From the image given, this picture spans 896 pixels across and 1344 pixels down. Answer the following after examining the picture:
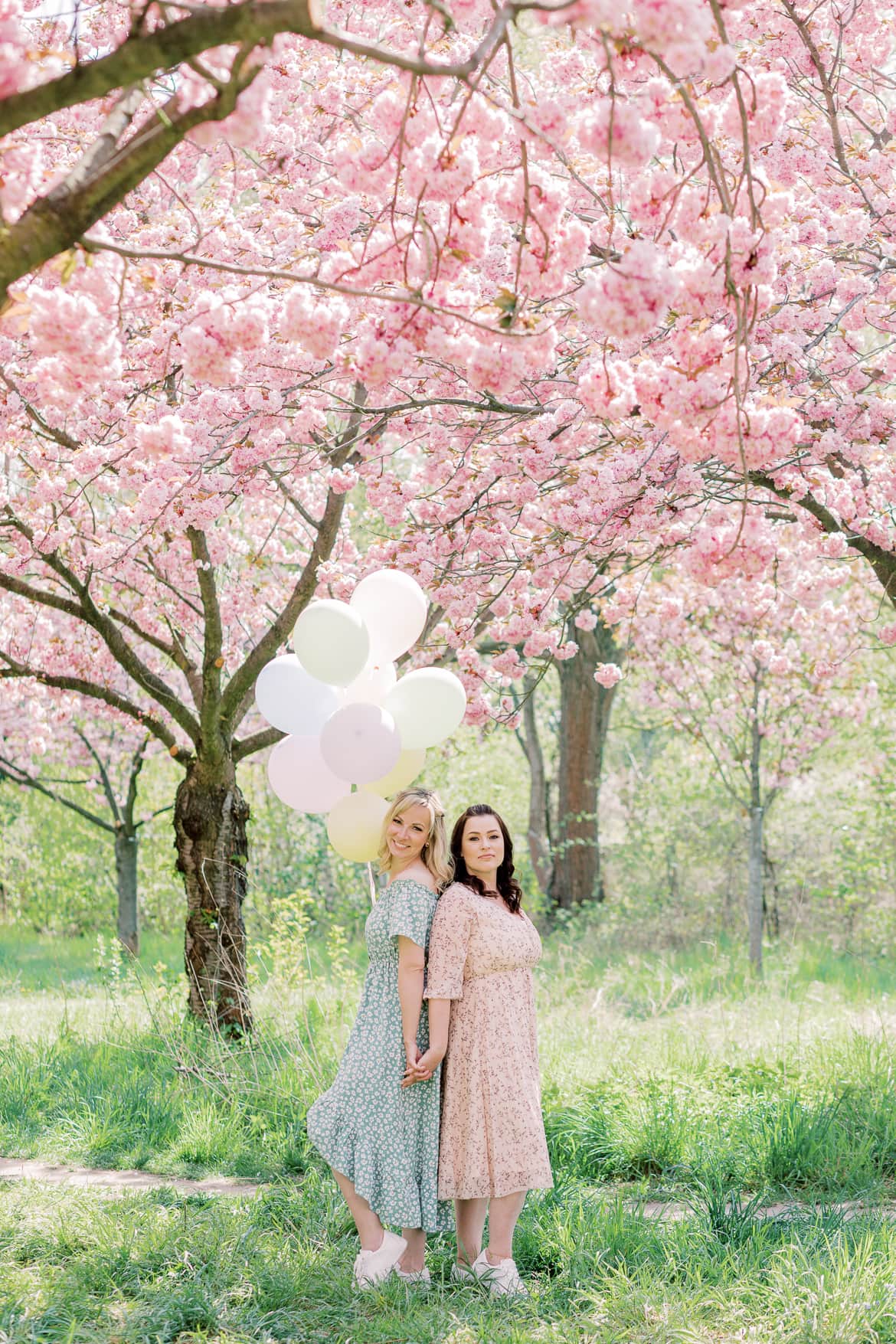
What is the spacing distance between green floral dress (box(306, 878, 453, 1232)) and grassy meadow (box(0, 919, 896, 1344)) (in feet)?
0.77

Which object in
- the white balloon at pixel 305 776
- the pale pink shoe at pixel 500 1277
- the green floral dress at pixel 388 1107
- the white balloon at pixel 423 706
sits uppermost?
the white balloon at pixel 423 706

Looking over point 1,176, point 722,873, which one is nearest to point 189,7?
point 1,176

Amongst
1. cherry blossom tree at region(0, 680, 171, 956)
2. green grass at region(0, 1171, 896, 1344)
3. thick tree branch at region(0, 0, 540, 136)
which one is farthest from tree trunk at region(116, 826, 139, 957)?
Answer: thick tree branch at region(0, 0, 540, 136)

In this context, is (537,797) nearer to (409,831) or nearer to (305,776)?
(305,776)

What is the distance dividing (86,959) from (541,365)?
10943 millimetres

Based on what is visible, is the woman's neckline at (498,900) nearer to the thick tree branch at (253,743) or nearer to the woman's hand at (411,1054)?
the woman's hand at (411,1054)

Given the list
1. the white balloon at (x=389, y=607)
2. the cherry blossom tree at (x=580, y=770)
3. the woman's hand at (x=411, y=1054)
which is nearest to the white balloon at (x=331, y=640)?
the white balloon at (x=389, y=607)

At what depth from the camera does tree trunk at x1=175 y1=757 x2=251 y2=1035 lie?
6.39 metres

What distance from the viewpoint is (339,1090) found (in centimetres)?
368

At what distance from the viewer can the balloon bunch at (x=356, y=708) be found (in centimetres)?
390

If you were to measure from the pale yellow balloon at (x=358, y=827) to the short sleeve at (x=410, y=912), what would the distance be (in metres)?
0.24

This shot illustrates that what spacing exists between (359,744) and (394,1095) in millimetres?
1039

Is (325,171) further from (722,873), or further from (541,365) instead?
(722,873)

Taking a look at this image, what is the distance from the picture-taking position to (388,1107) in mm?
3625
